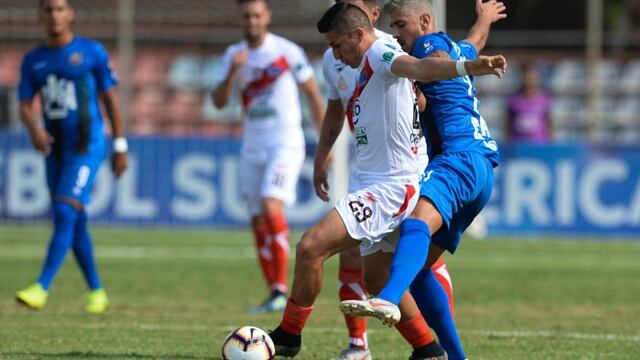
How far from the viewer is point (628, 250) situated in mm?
16938

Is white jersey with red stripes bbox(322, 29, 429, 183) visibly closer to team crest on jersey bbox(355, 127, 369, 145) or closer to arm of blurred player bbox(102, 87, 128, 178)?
team crest on jersey bbox(355, 127, 369, 145)

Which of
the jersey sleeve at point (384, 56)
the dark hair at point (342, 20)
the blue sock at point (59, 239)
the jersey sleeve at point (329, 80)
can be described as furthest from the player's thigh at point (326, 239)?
the blue sock at point (59, 239)

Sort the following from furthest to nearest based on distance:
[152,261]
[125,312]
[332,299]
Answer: [152,261], [332,299], [125,312]

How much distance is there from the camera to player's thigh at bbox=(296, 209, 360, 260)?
6.56 meters

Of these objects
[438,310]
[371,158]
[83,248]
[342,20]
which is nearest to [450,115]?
[371,158]

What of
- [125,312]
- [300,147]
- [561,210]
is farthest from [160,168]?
[125,312]

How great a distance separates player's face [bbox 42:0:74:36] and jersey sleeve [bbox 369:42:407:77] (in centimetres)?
440

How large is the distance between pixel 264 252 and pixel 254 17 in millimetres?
Result: 2062

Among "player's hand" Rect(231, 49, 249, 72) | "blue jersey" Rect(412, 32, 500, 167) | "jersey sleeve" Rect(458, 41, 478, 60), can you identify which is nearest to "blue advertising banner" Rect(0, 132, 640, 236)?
"player's hand" Rect(231, 49, 249, 72)

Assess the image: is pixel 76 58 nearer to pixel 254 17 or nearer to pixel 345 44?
pixel 254 17

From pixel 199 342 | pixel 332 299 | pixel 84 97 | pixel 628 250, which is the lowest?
pixel 628 250

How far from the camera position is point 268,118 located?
11516 millimetres

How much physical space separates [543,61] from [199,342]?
17.0 m

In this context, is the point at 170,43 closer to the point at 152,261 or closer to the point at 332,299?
the point at 152,261
